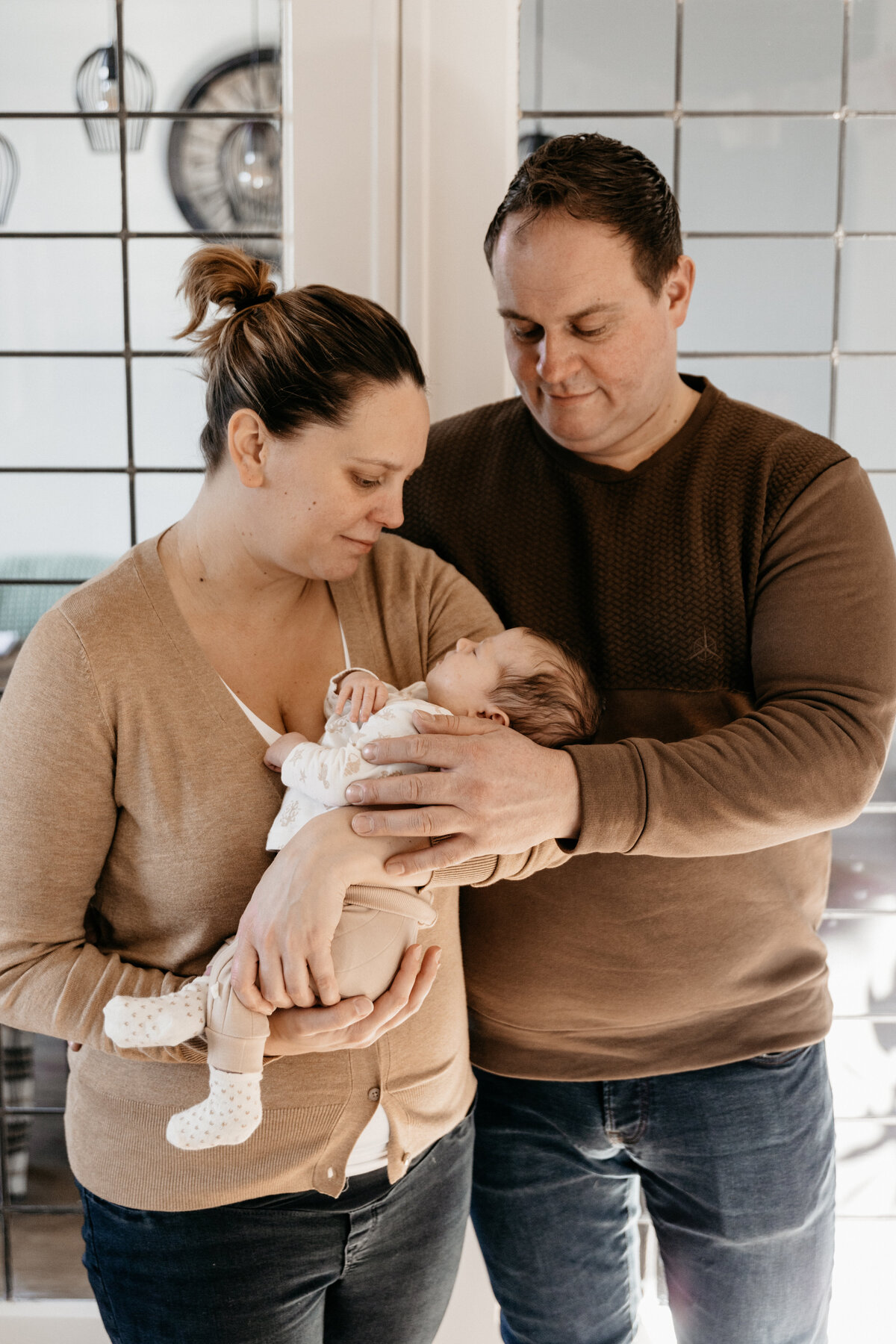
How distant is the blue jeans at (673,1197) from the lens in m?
1.56

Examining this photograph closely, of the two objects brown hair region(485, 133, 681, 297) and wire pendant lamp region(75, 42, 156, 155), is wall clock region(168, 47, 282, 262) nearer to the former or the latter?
wire pendant lamp region(75, 42, 156, 155)

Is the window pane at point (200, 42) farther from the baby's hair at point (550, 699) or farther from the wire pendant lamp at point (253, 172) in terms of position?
the baby's hair at point (550, 699)

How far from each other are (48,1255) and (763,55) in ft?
9.59

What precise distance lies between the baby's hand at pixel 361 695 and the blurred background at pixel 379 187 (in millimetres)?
824

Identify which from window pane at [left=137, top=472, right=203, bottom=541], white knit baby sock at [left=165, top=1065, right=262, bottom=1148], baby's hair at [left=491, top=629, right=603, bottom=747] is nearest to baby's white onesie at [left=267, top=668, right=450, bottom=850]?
baby's hair at [left=491, top=629, right=603, bottom=747]

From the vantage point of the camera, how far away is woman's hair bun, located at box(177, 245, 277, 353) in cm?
127

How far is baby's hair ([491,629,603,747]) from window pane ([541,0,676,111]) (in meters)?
1.15

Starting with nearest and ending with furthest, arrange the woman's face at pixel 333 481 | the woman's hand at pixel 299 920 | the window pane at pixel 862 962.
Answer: the woman's hand at pixel 299 920
the woman's face at pixel 333 481
the window pane at pixel 862 962

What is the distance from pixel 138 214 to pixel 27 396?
415 millimetres

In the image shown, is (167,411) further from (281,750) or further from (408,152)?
(281,750)

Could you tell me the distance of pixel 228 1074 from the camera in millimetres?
1145

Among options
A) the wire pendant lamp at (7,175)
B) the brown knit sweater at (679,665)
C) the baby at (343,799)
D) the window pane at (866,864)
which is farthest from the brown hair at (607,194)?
the window pane at (866,864)

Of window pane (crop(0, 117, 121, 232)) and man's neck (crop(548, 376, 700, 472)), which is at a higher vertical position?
window pane (crop(0, 117, 121, 232))

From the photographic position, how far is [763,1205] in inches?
61.3
